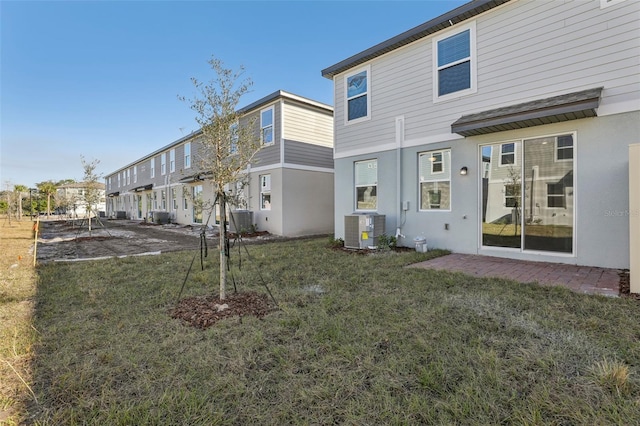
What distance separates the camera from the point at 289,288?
461 cm

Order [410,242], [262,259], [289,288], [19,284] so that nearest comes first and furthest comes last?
[289,288] → [19,284] → [262,259] → [410,242]

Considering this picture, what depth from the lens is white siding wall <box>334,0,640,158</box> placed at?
16.4ft

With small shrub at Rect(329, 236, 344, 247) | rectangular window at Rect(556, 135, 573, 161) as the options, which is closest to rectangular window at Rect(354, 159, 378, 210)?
small shrub at Rect(329, 236, 344, 247)

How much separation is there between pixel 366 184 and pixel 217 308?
6.39 meters

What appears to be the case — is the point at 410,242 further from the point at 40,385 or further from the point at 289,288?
the point at 40,385

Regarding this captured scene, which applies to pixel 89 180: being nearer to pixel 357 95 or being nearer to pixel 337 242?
pixel 337 242

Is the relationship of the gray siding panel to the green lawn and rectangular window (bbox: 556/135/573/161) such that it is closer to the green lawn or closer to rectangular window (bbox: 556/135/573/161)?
the green lawn

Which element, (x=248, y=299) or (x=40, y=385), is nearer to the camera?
(x=40, y=385)

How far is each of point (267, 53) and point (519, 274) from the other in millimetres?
12541

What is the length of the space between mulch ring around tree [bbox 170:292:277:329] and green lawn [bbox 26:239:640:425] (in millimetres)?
160

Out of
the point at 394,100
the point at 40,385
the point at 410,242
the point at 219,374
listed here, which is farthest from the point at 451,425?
the point at 394,100

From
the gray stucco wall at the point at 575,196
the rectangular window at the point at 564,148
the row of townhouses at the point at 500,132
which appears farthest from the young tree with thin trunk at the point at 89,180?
the rectangular window at the point at 564,148

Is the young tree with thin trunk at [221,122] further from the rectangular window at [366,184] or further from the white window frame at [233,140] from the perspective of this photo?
the rectangular window at [366,184]

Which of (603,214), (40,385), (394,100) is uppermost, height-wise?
(394,100)
